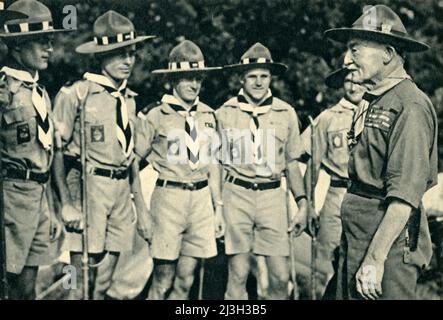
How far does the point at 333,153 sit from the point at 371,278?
2009 mm

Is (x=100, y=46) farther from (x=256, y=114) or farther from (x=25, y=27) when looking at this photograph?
(x=256, y=114)

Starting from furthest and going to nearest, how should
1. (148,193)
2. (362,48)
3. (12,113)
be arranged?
(148,193), (12,113), (362,48)

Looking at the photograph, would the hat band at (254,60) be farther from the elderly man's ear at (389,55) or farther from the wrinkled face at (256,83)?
the elderly man's ear at (389,55)

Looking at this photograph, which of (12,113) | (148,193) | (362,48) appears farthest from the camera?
(148,193)

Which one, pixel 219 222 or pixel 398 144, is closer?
pixel 398 144

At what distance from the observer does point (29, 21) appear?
17.6 feet

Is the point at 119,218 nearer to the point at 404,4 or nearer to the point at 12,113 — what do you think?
the point at 12,113

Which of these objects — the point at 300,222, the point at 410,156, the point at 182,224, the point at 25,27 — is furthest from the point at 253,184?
the point at 25,27

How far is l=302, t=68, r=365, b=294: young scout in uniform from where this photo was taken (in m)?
5.63

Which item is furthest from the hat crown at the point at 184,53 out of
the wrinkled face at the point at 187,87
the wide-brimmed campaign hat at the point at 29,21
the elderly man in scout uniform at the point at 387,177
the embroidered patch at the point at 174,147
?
the elderly man in scout uniform at the point at 387,177

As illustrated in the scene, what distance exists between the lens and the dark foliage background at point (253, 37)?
18.1 ft

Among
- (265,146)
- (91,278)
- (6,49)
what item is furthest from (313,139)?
(6,49)

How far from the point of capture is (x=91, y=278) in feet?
17.8

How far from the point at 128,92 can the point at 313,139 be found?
4.81 feet
